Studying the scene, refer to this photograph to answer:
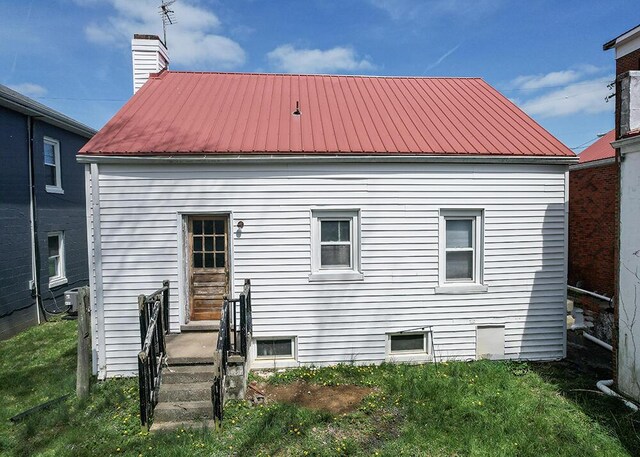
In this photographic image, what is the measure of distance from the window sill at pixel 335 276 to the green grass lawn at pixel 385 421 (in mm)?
1686

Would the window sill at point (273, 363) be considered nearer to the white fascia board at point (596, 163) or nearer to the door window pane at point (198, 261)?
the door window pane at point (198, 261)

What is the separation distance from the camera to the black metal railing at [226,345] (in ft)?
15.8

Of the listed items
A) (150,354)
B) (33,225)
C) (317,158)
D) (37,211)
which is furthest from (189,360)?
(37,211)

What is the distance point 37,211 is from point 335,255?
9112mm

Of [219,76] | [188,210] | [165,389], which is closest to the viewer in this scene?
[165,389]

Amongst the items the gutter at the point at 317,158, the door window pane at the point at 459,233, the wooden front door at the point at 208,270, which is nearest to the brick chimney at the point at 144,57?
the gutter at the point at 317,158

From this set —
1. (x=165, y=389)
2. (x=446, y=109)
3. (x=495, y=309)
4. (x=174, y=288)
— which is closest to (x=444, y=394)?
(x=495, y=309)

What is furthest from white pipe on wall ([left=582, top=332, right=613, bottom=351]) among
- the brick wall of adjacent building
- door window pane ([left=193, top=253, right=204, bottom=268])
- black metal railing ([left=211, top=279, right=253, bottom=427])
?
door window pane ([left=193, top=253, right=204, bottom=268])

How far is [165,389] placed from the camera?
211 inches

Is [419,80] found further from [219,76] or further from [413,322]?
[413,322]

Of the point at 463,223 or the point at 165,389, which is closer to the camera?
the point at 165,389

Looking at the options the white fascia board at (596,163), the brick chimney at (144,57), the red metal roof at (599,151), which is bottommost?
the white fascia board at (596,163)

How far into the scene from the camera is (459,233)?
7.26 metres

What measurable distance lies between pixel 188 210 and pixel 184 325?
213cm
